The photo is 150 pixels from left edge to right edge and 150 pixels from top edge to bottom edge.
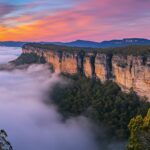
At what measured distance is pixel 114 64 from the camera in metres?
58.9

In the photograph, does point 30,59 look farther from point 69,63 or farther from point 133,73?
point 133,73

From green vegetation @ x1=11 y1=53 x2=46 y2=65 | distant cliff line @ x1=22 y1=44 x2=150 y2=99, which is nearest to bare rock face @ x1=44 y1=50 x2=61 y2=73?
distant cliff line @ x1=22 y1=44 x2=150 y2=99

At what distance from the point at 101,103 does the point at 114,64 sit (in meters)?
6.56

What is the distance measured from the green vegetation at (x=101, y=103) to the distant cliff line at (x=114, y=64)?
135 cm

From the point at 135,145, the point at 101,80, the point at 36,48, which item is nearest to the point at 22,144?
the point at 101,80

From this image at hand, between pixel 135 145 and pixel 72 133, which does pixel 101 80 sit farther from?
pixel 135 145

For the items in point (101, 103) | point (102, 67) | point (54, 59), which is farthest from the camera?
point (54, 59)

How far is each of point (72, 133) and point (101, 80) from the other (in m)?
16.9

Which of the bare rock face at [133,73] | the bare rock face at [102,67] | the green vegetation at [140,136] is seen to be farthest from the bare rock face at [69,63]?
the green vegetation at [140,136]

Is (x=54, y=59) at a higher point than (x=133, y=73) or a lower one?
lower

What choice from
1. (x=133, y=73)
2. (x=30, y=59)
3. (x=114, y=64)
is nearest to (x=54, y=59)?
(x=30, y=59)

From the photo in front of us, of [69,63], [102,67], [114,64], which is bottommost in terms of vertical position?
[69,63]

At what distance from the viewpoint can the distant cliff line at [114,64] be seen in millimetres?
50219

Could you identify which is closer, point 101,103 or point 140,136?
point 140,136
